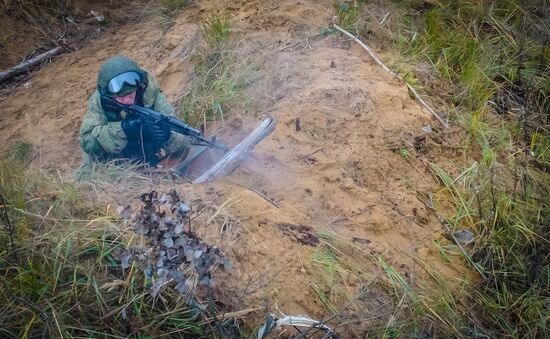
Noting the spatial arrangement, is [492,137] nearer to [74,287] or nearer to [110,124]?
[110,124]

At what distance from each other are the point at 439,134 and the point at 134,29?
337 centimetres

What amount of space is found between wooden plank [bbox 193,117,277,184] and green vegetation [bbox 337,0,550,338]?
0.89 metres

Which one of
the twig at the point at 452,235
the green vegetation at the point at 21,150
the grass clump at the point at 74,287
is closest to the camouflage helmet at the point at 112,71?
the grass clump at the point at 74,287

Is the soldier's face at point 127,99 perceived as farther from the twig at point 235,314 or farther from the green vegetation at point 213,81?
the twig at point 235,314

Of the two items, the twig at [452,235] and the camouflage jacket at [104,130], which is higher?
the camouflage jacket at [104,130]

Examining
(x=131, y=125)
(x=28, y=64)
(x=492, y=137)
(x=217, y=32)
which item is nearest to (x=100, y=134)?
(x=131, y=125)

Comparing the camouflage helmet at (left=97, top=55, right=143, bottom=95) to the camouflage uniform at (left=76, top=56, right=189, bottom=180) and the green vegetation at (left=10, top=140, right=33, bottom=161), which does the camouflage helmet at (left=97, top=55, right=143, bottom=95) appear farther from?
the green vegetation at (left=10, top=140, right=33, bottom=161)

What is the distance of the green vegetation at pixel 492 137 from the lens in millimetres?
2730

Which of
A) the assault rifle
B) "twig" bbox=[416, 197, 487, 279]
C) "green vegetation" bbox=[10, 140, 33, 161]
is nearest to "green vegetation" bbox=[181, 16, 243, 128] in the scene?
the assault rifle

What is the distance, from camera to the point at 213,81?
430 cm

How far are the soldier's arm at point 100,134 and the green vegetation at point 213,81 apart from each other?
0.74 meters

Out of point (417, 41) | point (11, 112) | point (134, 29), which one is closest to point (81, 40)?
point (134, 29)

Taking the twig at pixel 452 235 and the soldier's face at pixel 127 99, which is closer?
the twig at pixel 452 235

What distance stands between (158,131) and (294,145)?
34.7 inches
